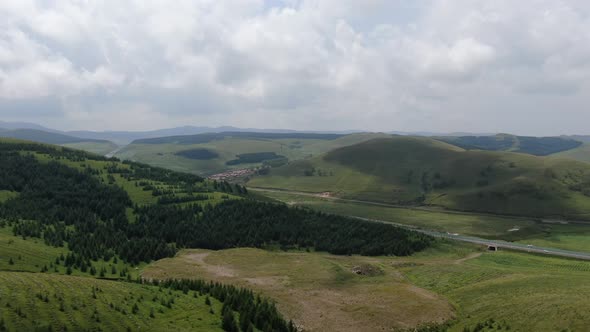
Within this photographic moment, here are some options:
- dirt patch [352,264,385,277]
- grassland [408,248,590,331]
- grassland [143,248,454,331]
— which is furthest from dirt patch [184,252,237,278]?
grassland [408,248,590,331]

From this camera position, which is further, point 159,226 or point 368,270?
point 159,226

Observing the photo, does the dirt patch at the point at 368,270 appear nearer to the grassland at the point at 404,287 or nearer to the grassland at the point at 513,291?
the grassland at the point at 404,287

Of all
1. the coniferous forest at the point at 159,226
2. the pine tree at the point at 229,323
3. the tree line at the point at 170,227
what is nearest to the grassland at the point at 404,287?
the tree line at the point at 170,227

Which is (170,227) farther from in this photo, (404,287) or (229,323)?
(229,323)

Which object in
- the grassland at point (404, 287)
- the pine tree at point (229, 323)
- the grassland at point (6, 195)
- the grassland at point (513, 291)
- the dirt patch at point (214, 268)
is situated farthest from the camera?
the grassland at point (6, 195)

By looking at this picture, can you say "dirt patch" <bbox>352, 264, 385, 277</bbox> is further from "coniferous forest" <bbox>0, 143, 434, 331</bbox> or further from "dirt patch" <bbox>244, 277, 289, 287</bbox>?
"coniferous forest" <bbox>0, 143, 434, 331</bbox>

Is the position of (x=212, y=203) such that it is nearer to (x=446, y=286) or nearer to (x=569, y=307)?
(x=446, y=286)

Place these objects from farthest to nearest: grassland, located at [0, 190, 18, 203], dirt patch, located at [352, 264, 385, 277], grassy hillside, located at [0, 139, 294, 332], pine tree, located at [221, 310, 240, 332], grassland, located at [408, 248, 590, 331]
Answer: grassland, located at [0, 190, 18, 203], dirt patch, located at [352, 264, 385, 277], grassland, located at [408, 248, 590, 331], pine tree, located at [221, 310, 240, 332], grassy hillside, located at [0, 139, 294, 332]

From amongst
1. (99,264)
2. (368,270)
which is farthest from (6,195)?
(368,270)

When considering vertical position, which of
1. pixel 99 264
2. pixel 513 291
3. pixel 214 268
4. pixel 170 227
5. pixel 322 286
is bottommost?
pixel 214 268
